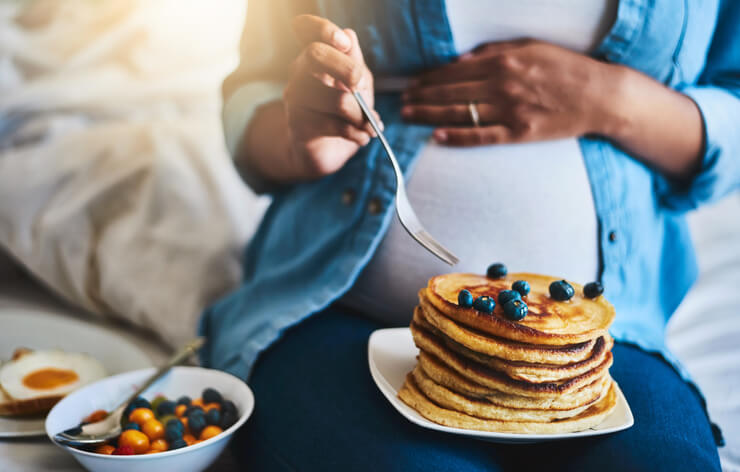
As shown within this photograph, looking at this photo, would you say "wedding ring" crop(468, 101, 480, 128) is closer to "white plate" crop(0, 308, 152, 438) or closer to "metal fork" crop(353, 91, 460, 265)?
"metal fork" crop(353, 91, 460, 265)

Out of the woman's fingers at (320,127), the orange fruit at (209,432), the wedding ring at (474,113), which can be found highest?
the woman's fingers at (320,127)

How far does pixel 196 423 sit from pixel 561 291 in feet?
1.28

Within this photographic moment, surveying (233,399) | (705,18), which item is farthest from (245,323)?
(705,18)

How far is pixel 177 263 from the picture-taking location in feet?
3.50

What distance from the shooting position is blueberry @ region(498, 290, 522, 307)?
507 mm

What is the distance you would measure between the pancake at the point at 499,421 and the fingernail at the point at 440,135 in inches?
11.6

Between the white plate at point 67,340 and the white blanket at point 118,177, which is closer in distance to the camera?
the white plate at point 67,340

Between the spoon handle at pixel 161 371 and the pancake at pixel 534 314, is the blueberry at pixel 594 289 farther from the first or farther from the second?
the spoon handle at pixel 161 371

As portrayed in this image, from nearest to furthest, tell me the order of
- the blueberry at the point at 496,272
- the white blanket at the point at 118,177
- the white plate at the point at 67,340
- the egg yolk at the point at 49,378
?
the blueberry at the point at 496,272 < the egg yolk at the point at 49,378 < the white plate at the point at 67,340 < the white blanket at the point at 118,177

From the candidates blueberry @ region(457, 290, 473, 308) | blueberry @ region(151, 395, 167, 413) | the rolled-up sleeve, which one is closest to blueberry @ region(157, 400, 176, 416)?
blueberry @ region(151, 395, 167, 413)

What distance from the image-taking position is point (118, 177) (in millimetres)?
1131

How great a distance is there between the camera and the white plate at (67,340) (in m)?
0.83

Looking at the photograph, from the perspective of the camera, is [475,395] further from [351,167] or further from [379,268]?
[351,167]

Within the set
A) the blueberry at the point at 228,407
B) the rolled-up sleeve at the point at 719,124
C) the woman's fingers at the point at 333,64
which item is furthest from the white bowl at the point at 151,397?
the rolled-up sleeve at the point at 719,124
